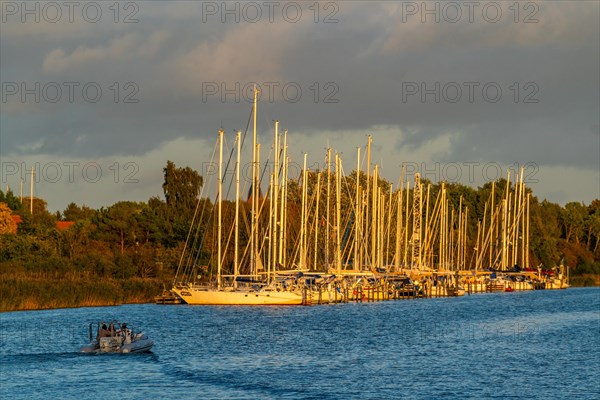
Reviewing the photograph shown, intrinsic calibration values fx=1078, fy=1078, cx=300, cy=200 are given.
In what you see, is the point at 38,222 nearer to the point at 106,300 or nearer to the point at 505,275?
the point at 106,300

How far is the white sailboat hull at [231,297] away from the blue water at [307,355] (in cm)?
110

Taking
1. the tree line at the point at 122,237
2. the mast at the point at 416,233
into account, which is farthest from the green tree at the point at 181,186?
the mast at the point at 416,233

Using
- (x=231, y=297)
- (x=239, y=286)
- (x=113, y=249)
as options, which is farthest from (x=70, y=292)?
(x=113, y=249)

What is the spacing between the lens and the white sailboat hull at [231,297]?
103000mm

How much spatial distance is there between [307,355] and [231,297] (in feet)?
112

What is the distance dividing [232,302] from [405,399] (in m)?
52.2

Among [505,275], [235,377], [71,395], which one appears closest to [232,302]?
[235,377]

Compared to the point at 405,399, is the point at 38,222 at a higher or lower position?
higher

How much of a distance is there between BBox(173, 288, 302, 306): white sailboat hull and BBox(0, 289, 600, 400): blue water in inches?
43.2

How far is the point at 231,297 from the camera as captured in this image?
10288 centimetres

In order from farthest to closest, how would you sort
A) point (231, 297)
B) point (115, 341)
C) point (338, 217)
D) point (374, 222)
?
point (374, 222)
point (338, 217)
point (231, 297)
point (115, 341)

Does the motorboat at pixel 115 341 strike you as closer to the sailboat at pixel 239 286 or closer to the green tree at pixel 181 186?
the sailboat at pixel 239 286

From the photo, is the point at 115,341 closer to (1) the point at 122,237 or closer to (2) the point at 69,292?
(2) the point at 69,292

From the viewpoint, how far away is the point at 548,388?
55750 millimetres
